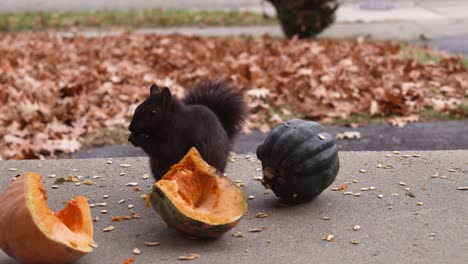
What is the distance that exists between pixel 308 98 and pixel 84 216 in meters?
3.77

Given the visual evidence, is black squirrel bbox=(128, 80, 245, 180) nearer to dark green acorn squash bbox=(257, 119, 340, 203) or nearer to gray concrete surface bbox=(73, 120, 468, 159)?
dark green acorn squash bbox=(257, 119, 340, 203)

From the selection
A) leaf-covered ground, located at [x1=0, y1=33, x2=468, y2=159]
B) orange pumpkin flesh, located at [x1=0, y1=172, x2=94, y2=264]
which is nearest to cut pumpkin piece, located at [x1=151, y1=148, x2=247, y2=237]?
orange pumpkin flesh, located at [x1=0, y1=172, x2=94, y2=264]

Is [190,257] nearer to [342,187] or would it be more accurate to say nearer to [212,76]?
[342,187]

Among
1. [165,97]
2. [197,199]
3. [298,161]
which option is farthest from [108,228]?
[298,161]

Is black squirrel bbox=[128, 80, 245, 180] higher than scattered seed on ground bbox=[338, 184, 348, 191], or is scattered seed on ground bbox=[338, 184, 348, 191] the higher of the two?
black squirrel bbox=[128, 80, 245, 180]

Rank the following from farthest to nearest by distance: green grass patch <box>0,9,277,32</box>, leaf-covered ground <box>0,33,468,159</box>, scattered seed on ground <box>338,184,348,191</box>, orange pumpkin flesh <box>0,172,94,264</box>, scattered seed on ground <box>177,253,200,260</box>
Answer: green grass patch <box>0,9,277,32</box> < leaf-covered ground <box>0,33,468,159</box> < scattered seed on ground <box>338,184,348,191</box> < scattered seed on ground <box>177,253,200,260</box> < orange pumpkin flesh <box>0,172,94,264</box>

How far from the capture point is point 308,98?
21.0ft

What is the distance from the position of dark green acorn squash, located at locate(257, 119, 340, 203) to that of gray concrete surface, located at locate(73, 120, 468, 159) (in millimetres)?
1771

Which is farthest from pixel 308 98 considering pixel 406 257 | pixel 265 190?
pixel 406 257

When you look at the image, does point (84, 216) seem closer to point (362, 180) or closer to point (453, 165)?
point (362, 180)

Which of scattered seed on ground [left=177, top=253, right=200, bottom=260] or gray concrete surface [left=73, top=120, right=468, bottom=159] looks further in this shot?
gray concrete surface [left=73, top=120, right=468, bottom=159]

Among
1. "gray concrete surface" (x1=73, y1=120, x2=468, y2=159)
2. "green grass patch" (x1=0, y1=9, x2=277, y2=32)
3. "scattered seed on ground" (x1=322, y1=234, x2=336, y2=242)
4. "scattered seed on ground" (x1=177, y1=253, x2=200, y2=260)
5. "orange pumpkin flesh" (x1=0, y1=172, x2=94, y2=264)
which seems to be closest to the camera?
"orange pumpkin flesh" (x1=0, y1=172, x2=94, y2=264)

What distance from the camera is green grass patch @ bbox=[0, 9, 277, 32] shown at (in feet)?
43.9

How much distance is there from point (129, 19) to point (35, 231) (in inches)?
460
